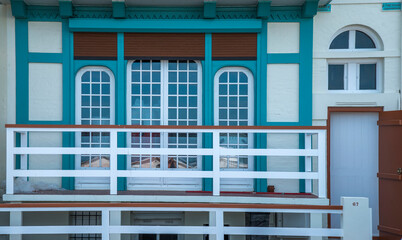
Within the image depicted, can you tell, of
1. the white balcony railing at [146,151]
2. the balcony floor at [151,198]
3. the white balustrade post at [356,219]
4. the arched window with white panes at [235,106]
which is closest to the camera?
the white balustrade post at [356,219]

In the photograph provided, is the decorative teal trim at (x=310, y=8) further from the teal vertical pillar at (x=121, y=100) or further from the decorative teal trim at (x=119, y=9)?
the teal vertical pillar at (x=121, y=100)

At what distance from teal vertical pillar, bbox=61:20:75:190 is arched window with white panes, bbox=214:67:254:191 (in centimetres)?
276

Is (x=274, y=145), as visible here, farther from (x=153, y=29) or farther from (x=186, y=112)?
(x=153, y=29)

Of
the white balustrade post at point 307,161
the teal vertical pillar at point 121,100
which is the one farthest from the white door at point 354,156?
the teal vertical pillar at point 121,100

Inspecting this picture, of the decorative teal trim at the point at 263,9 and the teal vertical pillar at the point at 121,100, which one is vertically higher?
the decorative teal trim at the point at 263,9

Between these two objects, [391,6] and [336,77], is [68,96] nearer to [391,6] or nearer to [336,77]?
[336,77]

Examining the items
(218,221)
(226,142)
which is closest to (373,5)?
(226,142)

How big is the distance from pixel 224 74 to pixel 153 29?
63.4 inches

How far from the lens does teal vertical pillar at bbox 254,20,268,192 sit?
230 inches

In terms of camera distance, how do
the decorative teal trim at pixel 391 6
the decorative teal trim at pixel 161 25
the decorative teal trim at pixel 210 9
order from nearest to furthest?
1. the decorative teal trim at pixel 210 9
2. the decorative teal trim at pixel 161 25
3. the decorative teal trim at pixel 391 6

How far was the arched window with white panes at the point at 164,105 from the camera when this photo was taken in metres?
6.00

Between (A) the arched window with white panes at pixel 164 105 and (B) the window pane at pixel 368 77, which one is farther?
(B) the window pane at pixel 368 77

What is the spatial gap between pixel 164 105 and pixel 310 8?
130 inches

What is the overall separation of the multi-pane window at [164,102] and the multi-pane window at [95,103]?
44 cm
